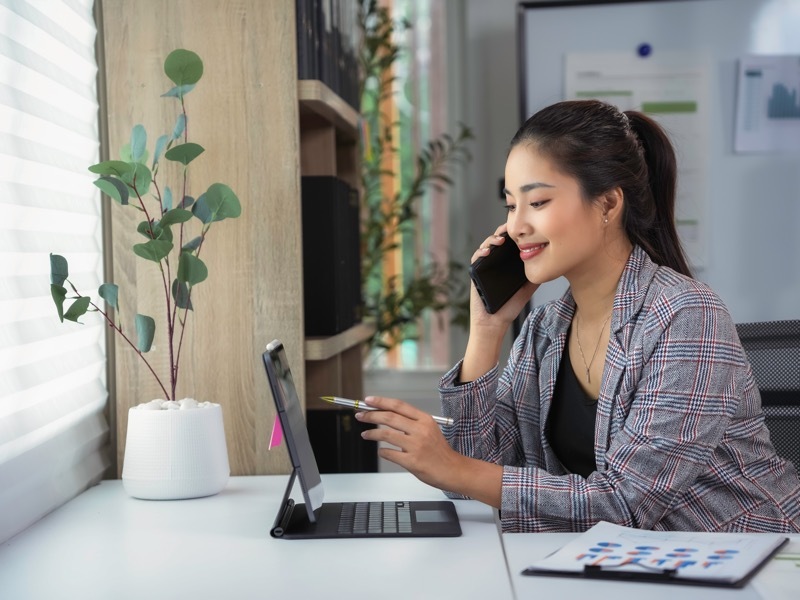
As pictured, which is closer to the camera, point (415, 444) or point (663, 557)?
point (663, 557)

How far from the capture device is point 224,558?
1.24m

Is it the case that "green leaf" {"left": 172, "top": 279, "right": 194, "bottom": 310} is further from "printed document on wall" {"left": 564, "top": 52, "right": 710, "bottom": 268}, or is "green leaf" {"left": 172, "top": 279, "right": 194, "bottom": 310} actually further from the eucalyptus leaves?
"printed document on wall" {"left": 564, "top": 52, "right": 710, "bottom": 268}

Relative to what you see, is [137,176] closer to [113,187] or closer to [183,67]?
[113,187]

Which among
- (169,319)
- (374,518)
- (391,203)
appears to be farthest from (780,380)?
(391,203)

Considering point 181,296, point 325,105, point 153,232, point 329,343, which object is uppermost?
point 325,105

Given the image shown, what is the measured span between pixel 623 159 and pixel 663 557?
0.72 metres

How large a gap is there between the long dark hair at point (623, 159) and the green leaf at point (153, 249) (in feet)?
2.01

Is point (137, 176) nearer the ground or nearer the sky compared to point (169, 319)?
nearer the sky

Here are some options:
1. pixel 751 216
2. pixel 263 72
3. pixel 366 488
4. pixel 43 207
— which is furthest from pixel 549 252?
pixel 751 216

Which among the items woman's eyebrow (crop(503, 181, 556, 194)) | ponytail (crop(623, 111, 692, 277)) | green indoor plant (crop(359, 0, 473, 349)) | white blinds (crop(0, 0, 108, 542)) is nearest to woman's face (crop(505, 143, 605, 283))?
woman's eyebrow (crop(503, 181, 556, 194))

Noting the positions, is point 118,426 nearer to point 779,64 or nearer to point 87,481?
point 87,481

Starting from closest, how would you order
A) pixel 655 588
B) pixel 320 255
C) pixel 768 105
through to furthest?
pixel 655 588, pixel 320 255, pixel 768 105

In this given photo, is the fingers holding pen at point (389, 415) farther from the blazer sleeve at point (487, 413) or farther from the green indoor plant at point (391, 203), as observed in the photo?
the green indoor plant at point (391, 203)

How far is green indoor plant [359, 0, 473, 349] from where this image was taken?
3.07 meters
